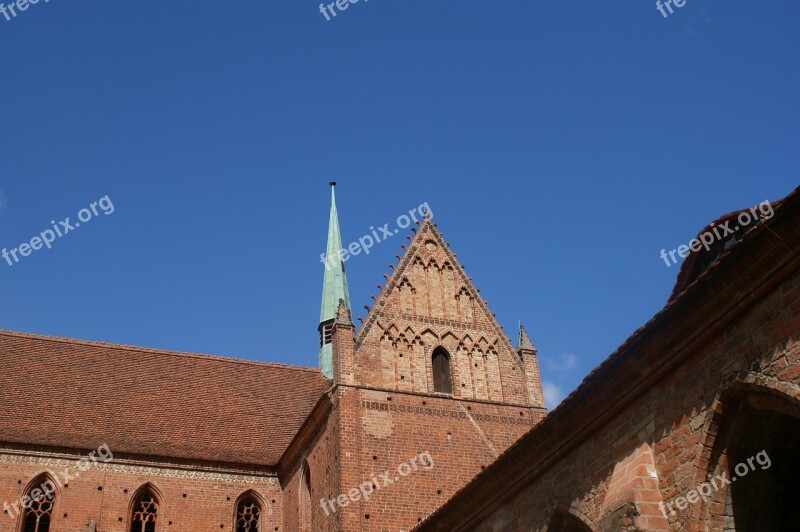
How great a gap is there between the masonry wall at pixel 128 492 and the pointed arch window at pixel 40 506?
0.61 ft

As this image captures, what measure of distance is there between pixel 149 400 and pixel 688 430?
20.8 m

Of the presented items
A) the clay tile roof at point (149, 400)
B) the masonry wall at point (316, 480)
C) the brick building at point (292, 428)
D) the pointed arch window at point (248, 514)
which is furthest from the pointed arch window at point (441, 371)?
the pointed arch window at point (248, 514)

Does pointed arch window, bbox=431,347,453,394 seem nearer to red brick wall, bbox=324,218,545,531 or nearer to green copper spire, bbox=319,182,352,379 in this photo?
red brick wall, bbox=324,218,545,531

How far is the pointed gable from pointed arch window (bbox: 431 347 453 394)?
178 millimetres

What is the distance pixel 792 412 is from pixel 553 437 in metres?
4.88

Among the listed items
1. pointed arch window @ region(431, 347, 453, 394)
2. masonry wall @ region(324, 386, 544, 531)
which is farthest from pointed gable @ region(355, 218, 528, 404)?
masonry wall @ region(324, 386, 544, 531)

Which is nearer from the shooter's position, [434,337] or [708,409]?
[708,409]

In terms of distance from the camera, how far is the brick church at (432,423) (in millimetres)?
11102

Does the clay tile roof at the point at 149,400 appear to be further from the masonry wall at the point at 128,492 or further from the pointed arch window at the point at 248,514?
the pointed arch window at the point at 248,514

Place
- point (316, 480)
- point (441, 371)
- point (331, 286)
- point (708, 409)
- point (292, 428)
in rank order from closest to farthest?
point (708, 409), point (316, 480), point (441, 371), point (292, 428), point (331, 286)

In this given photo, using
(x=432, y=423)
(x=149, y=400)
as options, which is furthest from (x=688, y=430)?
(x=149, y=400)

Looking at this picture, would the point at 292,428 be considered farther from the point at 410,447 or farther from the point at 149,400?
the point at 410,447

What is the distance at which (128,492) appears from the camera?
2583 centimetres

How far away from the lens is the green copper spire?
4628 cm
